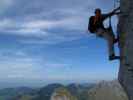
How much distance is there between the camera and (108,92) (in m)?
14.2

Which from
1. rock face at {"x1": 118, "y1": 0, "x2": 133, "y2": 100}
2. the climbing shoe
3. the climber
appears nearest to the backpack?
the climber

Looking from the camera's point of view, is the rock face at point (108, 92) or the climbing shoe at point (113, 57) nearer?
the rock face at point (108, 92)

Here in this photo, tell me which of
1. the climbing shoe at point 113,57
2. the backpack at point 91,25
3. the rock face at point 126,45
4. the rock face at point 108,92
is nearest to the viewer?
the rock face at point 126,45

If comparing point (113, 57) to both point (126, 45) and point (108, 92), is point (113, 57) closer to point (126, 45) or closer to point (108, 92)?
point (126, 45)

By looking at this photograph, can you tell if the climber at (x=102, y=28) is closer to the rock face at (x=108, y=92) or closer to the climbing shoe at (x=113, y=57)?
the climbing shoe at (x=113, y=57)

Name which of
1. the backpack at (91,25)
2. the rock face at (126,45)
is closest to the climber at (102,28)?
the backpack at (91,25)

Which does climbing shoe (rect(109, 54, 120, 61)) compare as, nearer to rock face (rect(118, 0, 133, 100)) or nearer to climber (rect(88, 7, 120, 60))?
climber (rect(88, 7, 120, 60))

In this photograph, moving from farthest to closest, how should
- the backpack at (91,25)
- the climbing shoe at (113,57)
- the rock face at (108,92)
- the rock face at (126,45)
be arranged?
the backpack at (91,25) → the climbing shoe at (113,57) → the rock face at (108,92) → the rock face at (126,45)

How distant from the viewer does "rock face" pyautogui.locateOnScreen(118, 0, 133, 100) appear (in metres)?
13.4

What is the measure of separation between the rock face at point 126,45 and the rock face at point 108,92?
0.79ft

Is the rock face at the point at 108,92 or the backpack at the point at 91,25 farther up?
the backpack at the point at 91,25

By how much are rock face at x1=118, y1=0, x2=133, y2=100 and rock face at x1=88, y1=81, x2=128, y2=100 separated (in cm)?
24

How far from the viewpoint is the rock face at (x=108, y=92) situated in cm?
1379

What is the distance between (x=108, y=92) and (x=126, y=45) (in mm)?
2077
